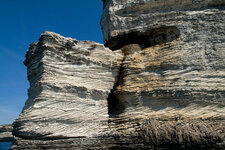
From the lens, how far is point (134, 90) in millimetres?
8172

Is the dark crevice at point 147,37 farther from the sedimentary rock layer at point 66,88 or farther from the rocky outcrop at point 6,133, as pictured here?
the rocky outcrop at point 6,133

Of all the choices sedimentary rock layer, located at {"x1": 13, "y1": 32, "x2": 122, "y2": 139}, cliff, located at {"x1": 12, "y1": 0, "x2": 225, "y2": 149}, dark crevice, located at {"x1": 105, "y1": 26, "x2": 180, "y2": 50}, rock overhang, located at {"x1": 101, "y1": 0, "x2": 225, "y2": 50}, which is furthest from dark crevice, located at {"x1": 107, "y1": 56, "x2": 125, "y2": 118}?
rock overhang, located at {"x1": 101, "y1": 0, "x2": 225, "y2": 50}

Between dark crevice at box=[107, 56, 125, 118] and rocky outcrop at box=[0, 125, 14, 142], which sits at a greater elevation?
rocky outcrop at box=[0, 125, 14, 142]

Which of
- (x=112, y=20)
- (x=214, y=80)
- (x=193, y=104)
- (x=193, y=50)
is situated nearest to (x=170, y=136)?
(x=193, y=104)

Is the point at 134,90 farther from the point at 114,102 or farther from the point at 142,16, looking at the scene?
the point at 142,16

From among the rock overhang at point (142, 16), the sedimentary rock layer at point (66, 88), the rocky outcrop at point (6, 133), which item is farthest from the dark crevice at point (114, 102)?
the rocky outcrop at point (6, 133)

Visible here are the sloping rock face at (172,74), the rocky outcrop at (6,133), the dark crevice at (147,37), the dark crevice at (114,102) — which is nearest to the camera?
the sloping rock face at (172,74)

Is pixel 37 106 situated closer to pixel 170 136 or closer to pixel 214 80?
pixel 170 136

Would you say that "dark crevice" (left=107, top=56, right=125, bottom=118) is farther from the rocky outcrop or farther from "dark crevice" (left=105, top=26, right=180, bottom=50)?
the rocky outcrop

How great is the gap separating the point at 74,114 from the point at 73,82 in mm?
1308

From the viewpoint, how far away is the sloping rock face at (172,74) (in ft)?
22.9

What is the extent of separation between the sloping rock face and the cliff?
35mm

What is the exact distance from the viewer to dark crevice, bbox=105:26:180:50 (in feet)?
32.7

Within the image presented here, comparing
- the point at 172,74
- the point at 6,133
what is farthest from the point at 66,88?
the point at 6,133
